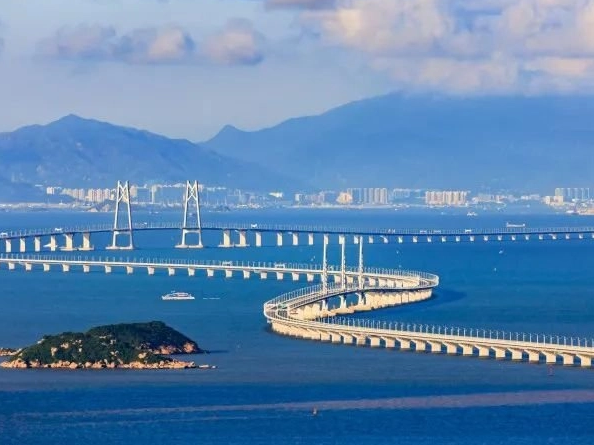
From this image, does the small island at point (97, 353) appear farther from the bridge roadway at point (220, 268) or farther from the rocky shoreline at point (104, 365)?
the bridge roadway at point (220, 268)

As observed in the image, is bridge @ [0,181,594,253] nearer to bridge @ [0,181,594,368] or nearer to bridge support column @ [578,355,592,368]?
bridge @ [0,181,594,368]

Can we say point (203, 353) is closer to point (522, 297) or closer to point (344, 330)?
point (344, 330)

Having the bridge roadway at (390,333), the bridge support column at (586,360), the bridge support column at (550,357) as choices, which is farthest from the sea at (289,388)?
the bridge support column at (586,360)

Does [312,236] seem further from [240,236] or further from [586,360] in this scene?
[586,360]

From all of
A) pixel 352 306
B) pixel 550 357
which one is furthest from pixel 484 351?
pixel 352 306

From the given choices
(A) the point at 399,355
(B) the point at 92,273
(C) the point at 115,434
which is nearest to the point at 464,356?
(A) the point at 399,355

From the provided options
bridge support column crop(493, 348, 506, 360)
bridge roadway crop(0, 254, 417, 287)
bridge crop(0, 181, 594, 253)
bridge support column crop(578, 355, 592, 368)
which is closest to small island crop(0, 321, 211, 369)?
bridge support column crop(493, 348, 506, 360)
